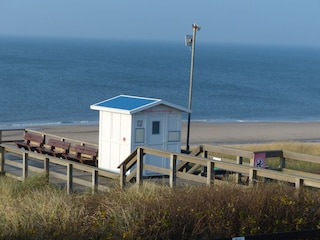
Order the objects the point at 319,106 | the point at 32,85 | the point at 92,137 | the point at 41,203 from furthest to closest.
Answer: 1. the point at 32,85
2. the point at 319,106
3. the point at 92,137
4. the point at 41,203

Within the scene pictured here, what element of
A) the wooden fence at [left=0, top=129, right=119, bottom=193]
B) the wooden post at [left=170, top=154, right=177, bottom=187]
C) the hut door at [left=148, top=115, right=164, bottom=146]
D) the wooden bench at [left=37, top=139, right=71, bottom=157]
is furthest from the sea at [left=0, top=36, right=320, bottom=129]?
the wooden post at [left=170, top=154, right=177, bottom=187]

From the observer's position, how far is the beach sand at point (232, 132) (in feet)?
121

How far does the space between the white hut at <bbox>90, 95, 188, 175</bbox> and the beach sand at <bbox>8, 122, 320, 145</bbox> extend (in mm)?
15843

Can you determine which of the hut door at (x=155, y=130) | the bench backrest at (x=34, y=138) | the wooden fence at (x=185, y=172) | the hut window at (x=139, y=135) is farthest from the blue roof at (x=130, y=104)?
the bench backrest at (x=34, y=138)

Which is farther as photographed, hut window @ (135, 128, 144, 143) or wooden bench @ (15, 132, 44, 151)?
wooden bench @ (15, 132, 44, 151)

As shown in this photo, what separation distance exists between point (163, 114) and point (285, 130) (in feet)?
90.7

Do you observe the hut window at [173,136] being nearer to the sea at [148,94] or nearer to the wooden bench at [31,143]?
the wooden bench at [31,143]

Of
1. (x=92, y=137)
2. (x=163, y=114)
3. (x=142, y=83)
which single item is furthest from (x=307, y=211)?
(x=142, y=83)

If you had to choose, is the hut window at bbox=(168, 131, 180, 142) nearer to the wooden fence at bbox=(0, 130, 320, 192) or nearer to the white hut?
the white hut

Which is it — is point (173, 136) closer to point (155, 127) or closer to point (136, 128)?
point (155, 127)

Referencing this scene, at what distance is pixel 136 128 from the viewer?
17250mm

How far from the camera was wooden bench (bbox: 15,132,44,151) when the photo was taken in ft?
69.3

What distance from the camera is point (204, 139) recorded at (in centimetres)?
3691

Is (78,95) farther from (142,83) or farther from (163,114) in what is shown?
(163,114)
